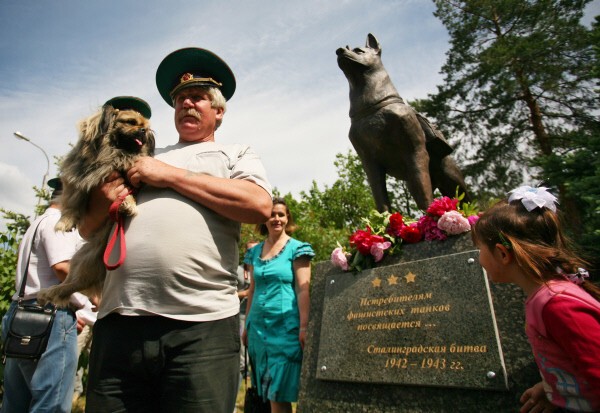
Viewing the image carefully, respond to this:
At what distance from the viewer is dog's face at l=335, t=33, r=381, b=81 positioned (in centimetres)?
393

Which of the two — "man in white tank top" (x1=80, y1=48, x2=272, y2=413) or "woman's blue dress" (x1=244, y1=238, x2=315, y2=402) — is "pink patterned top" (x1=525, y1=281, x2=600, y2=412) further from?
"woman's blue dress" (x1=244, y1=238, x2=315, y2=402)

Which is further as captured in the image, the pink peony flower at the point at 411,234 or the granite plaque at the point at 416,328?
the pink peony flower at the point at 411,234

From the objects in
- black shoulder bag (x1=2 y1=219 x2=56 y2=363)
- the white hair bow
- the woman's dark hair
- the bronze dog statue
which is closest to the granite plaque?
the white hair bow

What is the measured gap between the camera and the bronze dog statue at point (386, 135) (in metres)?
3.71

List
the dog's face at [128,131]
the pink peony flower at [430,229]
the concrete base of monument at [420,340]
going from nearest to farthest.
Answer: the dog's face at [128,131] → the concrete base of monument at [420,340] → the pink peony flower at [430,229]

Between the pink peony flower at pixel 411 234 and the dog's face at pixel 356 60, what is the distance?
1651 millimetres

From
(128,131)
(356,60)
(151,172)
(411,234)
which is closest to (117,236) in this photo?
(151,172)

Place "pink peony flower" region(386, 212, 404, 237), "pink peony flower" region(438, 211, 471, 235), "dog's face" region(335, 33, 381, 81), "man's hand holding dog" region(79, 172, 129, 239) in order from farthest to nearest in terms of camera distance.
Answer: "dog's face" region(335, 33, 381, 81), "pink peony flower" region(386, 212, 404, 237), "pink peony flower" region(438, 211, 471, 235), "man's hand holding dog" region(79, 172, 129, 239)

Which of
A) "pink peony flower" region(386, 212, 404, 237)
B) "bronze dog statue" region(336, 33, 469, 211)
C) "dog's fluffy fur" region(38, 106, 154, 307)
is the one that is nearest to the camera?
"dog's fluffy fur" region(38, 106, 154, 307)

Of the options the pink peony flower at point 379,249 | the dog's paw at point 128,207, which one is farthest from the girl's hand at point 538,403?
the dog's paw at point 128,207

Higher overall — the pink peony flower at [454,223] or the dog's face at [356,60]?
the dog's face at [356,60]

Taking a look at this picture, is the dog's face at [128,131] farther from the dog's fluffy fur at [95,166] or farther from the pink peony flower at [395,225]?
the pink peony flower at [395,225]

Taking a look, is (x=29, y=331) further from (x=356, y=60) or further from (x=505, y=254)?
(x=356, y=60)

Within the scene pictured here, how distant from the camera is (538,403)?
183cm
